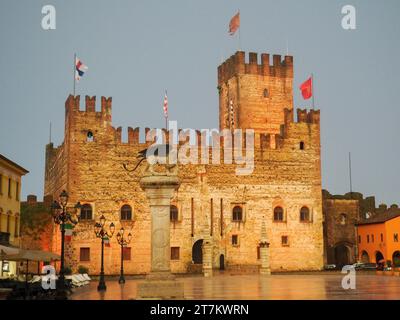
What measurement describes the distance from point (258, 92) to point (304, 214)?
472 inches

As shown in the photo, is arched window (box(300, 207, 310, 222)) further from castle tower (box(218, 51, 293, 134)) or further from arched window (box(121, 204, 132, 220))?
arched window (box(121, 204, 132, 220))

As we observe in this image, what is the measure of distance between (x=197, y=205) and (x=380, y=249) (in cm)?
1888

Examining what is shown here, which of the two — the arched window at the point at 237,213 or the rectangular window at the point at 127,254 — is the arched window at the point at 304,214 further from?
the rectangular window at the point at 127,254

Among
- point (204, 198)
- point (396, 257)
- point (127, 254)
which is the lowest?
point (396, 257)

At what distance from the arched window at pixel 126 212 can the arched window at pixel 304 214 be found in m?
13.1

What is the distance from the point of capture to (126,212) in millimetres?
44781

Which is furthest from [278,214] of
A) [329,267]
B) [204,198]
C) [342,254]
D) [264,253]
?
[342,254]

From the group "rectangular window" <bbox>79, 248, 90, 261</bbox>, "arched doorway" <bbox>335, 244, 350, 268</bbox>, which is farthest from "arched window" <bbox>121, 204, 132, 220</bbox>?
"arched doorway" <bbox>335, 244, 350, 268</bbox>

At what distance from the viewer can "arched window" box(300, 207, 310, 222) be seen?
48344mm

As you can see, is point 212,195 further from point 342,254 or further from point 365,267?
point 342,254

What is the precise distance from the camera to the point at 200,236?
150 ft

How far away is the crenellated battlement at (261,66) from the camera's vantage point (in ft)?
179

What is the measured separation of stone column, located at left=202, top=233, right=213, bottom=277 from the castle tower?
1323 cm
